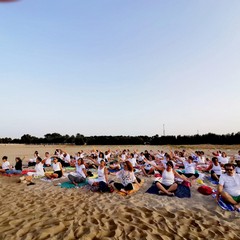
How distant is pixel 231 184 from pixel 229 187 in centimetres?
10

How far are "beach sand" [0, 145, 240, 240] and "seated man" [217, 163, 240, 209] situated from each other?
0.44 metres

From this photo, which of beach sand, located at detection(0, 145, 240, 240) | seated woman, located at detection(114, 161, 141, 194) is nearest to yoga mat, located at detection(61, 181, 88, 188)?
beach sand, located at detection(0, 145, 240, 240)

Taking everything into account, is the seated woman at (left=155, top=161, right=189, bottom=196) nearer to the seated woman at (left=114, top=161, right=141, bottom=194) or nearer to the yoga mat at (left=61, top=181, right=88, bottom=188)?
the seated woman at (left=114, top=161, right=141, bottom=194)

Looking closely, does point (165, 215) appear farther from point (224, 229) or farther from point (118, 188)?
point (118, 188)

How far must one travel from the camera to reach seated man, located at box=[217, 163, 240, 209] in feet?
19.9

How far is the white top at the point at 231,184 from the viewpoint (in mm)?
6188

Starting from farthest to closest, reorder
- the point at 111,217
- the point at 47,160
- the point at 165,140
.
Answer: the point at 165,140 < the point at 47,160 < the point at 111,217

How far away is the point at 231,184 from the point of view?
6258mm

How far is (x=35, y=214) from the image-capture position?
5438 millimetres

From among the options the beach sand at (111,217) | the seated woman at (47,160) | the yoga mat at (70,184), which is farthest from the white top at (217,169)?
the seated woman at (47,160)

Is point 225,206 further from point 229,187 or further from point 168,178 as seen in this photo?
point 168,178

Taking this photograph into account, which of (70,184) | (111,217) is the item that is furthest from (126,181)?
(111,217)

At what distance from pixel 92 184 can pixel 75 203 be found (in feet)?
7.45

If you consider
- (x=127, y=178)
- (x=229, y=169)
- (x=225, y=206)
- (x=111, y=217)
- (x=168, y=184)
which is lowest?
(x=111, y=217)
